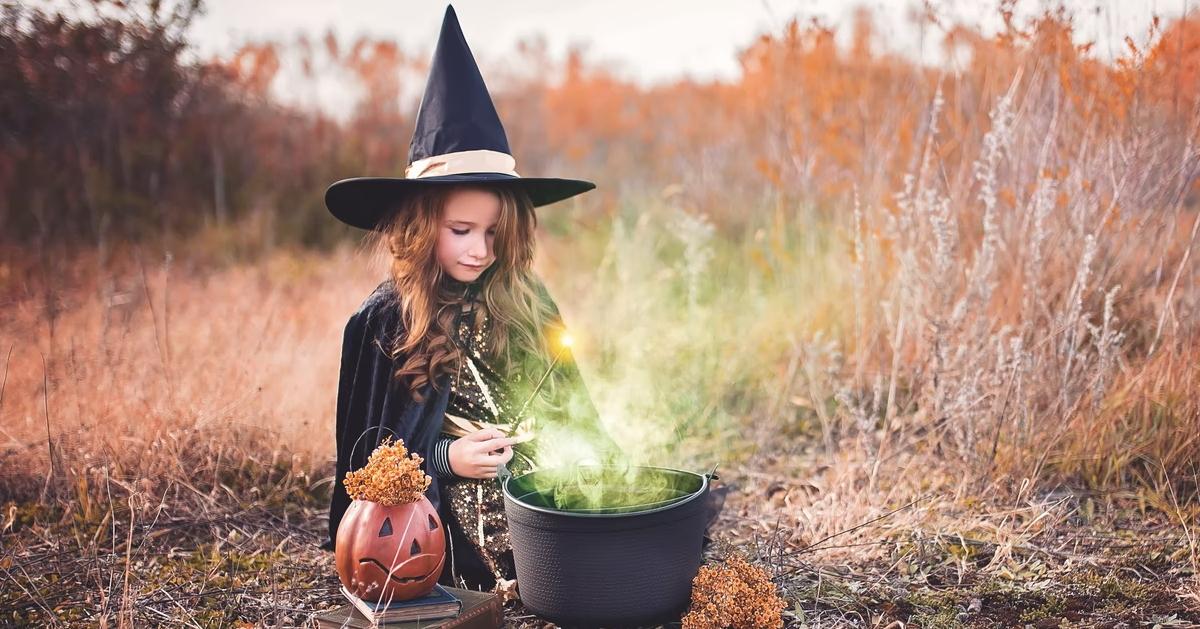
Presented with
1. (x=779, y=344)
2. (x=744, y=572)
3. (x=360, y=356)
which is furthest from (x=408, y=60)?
(x=744, y=572)

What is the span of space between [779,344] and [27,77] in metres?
5.92

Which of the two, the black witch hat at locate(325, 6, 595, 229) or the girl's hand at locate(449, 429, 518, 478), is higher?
the black witch hat at locate(325, 6, 595, 229)

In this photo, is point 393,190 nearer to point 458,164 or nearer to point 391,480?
point 458,164

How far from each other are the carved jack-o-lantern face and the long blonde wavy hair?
20.4 inches

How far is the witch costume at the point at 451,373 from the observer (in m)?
2.38

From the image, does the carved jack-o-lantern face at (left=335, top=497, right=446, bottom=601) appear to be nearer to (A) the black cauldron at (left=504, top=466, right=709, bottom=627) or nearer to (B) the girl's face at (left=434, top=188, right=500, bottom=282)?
(A) the black cauldron at (left=504, top=466, right=709, bottom=627)

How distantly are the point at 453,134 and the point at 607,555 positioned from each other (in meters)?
1.20

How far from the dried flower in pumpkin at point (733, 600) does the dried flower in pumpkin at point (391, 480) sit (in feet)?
2.31

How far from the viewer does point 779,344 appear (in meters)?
4.47

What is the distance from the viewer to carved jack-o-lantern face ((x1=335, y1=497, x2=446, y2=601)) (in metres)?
1.96

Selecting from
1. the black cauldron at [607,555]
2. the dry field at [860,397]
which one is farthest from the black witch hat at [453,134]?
the dry field at [860,397]

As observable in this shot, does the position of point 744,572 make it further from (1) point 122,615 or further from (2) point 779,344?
(2) point 779,344

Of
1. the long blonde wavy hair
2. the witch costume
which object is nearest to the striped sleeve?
the witch costume

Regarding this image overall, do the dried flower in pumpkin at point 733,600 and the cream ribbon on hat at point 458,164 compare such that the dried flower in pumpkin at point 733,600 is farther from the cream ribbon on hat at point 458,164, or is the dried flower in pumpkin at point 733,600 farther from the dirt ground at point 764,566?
the cream ribbon on hat at point 458,164
